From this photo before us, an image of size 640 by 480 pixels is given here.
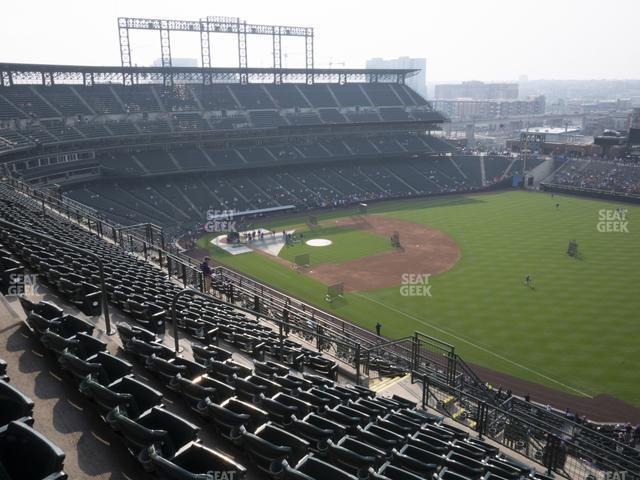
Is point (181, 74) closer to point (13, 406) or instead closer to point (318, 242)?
point (318, 242)

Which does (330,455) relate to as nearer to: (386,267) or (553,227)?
(386,267)

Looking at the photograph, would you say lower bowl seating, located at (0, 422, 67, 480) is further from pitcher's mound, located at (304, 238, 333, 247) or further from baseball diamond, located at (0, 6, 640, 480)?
pitcher's mound, located at (304, 238, 333, 247)

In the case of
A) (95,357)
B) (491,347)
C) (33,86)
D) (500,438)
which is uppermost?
(33,86)

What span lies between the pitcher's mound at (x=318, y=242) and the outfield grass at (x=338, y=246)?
19.7 inches

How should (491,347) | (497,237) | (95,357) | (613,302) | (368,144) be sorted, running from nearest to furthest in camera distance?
(95,357) → (491,347) → (613,302) → (497,237) → (368,144)

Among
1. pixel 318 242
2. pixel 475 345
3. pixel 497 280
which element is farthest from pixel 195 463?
pixel 318 242

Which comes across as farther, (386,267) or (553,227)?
(553,227)

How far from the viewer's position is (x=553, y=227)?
188 feet

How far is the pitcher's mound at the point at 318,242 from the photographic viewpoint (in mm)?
51656

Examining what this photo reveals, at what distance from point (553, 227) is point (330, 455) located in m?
55.7

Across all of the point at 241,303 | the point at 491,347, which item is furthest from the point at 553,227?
the point at 241,303

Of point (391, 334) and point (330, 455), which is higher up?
point (330, 455)

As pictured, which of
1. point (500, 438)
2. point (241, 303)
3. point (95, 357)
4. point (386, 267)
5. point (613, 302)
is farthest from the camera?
point (386, 267)

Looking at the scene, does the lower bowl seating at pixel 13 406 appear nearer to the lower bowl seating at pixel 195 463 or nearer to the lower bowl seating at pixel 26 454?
the lower bowl seating at pixel 26 454
